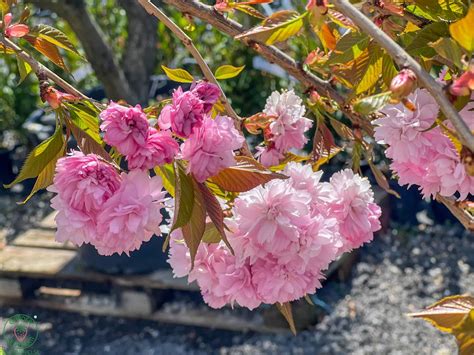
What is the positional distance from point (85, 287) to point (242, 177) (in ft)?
7.04

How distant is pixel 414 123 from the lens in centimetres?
62

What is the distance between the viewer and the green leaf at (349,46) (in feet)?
2.15

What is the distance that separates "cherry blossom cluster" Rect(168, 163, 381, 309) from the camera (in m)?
0.69

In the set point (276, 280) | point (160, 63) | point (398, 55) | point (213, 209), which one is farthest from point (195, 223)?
point (160, 63)

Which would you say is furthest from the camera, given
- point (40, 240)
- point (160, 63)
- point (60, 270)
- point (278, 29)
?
point (160, 63)

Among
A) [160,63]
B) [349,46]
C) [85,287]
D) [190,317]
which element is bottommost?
[85,287]

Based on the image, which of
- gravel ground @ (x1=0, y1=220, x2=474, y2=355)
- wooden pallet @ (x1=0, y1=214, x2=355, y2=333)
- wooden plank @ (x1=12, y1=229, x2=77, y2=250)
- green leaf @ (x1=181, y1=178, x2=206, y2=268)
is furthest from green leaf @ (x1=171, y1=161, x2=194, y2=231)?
wooden plank @ (x1=12, y1=229, x2=77, y2=250)

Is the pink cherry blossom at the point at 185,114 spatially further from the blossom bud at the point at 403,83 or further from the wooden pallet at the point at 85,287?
the wooden pallet at the point at 85,287

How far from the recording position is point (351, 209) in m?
0.82

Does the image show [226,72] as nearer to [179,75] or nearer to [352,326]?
[179,75]

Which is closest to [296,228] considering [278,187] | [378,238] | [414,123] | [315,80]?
[278,187]

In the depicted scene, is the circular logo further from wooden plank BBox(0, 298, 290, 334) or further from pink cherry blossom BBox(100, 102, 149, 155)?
pink cherry blossom BBox(100, 102, 149, 155)

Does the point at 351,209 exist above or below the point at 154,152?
below

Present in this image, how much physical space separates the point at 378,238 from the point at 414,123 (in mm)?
2508
